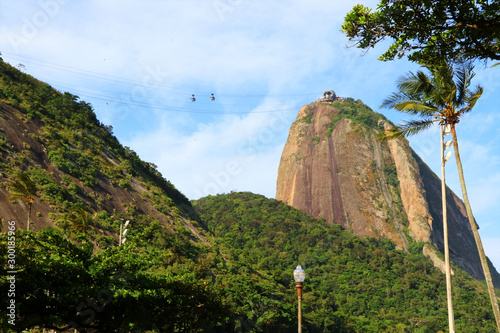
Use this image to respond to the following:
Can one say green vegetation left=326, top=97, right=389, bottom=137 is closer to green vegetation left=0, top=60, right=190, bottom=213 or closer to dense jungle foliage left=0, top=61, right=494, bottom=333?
dense jungle foliage left=0, top=61, right=494, bottom=333

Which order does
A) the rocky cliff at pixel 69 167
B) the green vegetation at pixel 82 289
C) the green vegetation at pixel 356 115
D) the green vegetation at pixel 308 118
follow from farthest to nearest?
the green vegetation at pixel 308 118, the green vegetation at pixel 356 115, the rocky cliff at pixel 69 167, the green vegetation at pixel 82 289

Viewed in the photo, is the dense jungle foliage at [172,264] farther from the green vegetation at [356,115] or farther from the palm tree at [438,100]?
the green vegetation at [356,115]

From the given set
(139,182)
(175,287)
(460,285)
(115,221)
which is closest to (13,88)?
(139,182)

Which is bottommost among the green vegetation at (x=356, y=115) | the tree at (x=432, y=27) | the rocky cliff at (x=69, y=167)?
the tree at (x=432, y=27)

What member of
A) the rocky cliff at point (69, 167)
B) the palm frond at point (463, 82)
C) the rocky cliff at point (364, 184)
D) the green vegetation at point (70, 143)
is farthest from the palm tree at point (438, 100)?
the rocky cliff at point (364, 184)

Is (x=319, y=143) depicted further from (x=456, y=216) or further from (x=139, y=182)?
(x=139, y=182)

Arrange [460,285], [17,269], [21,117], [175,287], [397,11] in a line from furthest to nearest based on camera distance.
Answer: [460,285] → [21,117] → [175,287] → [17,269] → [397,11]
